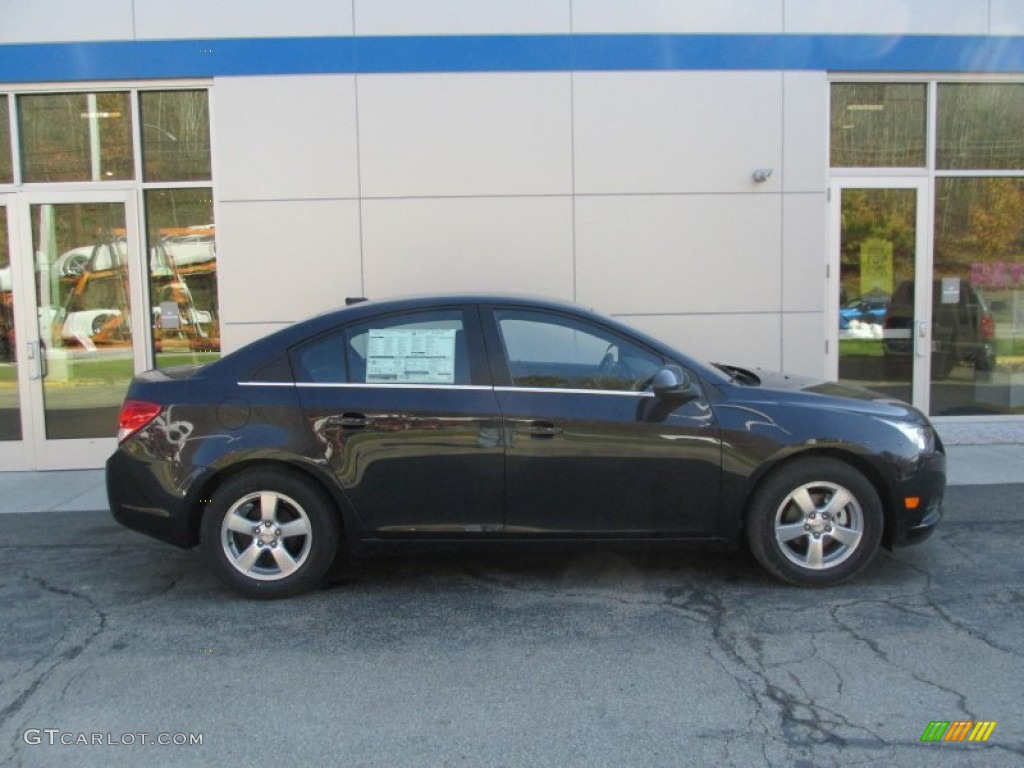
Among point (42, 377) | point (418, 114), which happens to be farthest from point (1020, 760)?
point (42, 377)

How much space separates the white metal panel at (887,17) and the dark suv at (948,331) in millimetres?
2443

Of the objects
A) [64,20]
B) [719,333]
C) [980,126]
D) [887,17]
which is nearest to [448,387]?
[719,333]

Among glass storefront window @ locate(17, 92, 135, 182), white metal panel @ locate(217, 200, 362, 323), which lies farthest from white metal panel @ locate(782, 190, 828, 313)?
glass storefront window @ locate(17, 92, 135, 182)

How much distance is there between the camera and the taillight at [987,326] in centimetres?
898

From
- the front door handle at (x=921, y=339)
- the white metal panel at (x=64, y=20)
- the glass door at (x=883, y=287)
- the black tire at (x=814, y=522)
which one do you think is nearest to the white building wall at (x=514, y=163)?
the white metal panel at (x=64, y=20)

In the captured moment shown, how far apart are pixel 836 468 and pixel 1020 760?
71.0 inches

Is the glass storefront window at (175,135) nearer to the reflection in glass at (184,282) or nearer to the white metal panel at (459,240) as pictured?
the reflection in glass at (184,282)

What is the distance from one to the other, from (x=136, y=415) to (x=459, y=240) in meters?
4.07

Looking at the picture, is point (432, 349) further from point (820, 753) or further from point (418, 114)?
point (418, 114)

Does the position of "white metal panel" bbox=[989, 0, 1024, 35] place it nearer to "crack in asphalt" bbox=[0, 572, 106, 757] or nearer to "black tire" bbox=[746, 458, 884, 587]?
"black tire" bbox=[746, 458, 884, 587]

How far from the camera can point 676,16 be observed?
8062 mm

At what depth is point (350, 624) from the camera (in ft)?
14.4

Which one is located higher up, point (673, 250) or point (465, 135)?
point (465, 135)

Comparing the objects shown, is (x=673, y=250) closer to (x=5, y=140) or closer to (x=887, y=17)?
(x=887, y=17)
